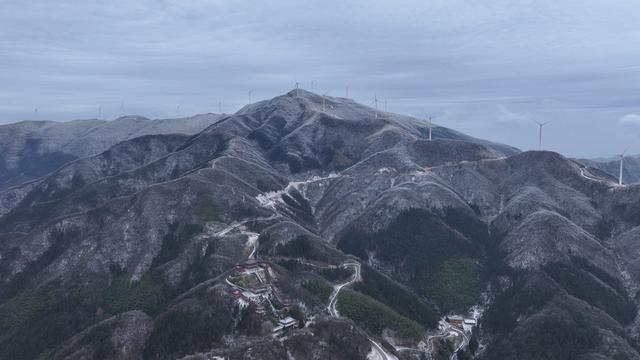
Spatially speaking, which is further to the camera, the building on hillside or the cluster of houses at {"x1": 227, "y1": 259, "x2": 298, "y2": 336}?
the cluster of houses at {"x1": 227, "y1": 259, "x2": 298, "y2": 336}

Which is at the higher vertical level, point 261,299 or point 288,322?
point 261,299

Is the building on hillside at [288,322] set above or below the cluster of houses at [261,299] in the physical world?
below

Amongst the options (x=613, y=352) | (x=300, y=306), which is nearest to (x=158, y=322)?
(x=300, y=306)

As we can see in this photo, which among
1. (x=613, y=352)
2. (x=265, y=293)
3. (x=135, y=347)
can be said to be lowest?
(x=613, y=352)

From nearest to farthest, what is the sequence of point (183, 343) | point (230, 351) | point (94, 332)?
point (230, 351) < point (183, 343) < point (94, 332)

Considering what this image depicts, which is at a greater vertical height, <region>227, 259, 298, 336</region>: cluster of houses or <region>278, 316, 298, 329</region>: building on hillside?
<region>227, 259, 298, 336</region>: cluster of houses

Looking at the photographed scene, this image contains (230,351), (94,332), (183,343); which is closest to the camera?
(230,351)

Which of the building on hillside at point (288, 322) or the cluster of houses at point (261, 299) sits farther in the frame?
the cluster of houses at point (261, 299)

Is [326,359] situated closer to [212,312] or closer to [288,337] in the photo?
[288,337]

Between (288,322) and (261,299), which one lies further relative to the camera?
(261,299)

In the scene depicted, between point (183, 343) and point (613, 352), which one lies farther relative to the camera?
point (613, 352)

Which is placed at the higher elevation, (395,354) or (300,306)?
(300,306)
